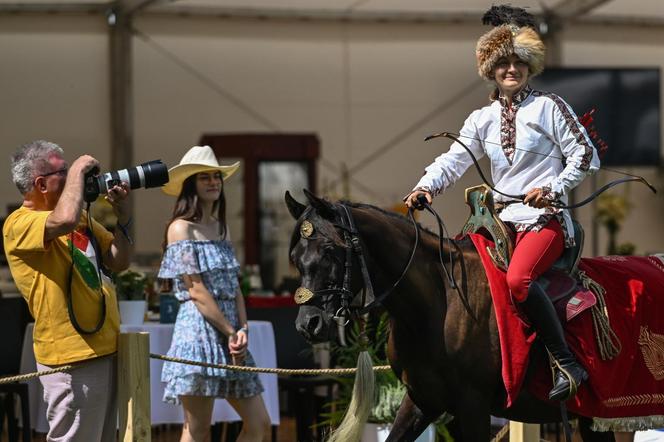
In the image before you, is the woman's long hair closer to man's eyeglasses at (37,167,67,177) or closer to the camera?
the camera

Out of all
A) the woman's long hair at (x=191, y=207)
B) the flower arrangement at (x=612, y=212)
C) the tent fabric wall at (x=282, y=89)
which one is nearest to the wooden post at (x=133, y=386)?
the woman's long hair at (x=191, y=207)

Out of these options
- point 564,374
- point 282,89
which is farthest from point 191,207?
point 282,89

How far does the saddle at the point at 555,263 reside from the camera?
4355mm

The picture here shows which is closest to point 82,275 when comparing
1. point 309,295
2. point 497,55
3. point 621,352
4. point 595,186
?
point 309,295

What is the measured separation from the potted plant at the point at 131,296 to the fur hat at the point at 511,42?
2.66 m

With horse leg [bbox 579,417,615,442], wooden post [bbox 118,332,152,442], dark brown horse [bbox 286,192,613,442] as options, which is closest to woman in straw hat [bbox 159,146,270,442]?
wooden post [bbox 118,332,152,442]

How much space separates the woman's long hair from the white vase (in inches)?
43.0

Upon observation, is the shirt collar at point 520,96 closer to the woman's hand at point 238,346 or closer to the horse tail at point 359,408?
the horse tail at point 359,408

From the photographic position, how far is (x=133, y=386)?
4309 mm

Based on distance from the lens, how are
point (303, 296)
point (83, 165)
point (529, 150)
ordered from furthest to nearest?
point (529, 150)
point (83, 165)
point (303, 296)

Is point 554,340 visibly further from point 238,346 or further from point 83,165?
point 83,165

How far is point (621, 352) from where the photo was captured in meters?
4.46

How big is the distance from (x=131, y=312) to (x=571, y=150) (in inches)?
115

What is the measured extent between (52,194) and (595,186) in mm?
9653
